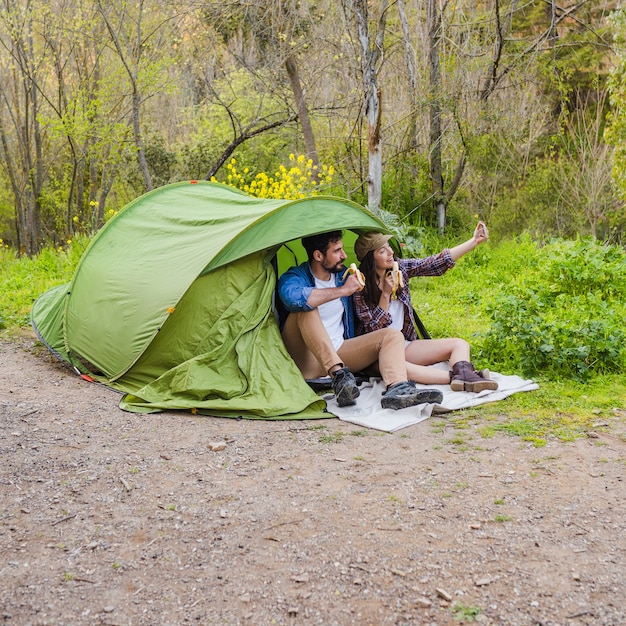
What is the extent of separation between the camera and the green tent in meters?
4.53

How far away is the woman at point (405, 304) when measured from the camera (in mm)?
4809

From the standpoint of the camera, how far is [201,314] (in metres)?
4.76

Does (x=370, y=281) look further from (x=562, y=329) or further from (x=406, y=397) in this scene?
(x=562, y=329)

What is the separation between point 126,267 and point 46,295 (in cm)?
118

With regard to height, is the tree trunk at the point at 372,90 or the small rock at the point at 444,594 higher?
the tree trunk at the point at 372,90

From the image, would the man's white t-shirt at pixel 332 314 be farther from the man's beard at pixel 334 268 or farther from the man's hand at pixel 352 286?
the man's hand at pixel 352 286

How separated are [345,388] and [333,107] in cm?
660

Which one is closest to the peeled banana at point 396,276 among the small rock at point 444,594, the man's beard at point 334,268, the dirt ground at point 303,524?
the man's beard at point 334,268

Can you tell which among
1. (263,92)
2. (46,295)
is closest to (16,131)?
(263,92)

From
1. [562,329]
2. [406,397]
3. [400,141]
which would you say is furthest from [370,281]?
[400,141]

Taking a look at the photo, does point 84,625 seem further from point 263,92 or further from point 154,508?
point 263,92

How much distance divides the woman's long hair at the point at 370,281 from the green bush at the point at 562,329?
33.6 inches

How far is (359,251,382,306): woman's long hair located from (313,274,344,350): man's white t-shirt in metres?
0.21

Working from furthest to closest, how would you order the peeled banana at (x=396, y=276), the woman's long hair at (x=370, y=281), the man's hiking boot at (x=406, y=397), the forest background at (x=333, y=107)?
the forest background at (x=333, y=107), the woman's long hair at (x=370, y=281), the peeled banana at (x=396, y=276), the man's hiking boot at (x=406, y=397)
